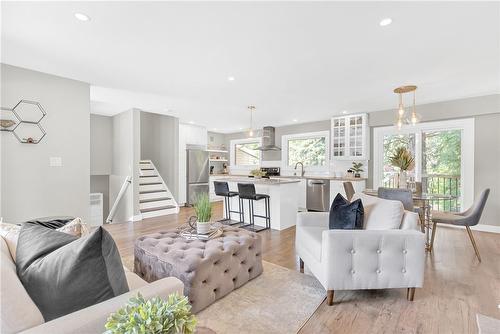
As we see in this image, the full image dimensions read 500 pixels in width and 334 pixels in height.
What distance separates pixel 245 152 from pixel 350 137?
3.84m

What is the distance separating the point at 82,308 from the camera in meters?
0.95

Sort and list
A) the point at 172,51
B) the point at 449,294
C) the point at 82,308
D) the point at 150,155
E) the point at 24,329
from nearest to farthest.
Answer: the point at 24,329 < the point at 82,308 < the point at 449,294 < the point at 172,51 < the point at 150,155

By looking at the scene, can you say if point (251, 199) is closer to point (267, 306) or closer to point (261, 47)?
point (267, 306)

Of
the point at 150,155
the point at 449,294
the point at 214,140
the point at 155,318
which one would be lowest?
the point at 449,294

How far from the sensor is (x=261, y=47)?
2467mm

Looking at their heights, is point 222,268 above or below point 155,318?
below

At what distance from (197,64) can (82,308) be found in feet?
8.70

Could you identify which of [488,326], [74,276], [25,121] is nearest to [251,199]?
[488,326]

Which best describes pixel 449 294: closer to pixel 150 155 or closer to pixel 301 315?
pixel 301 315

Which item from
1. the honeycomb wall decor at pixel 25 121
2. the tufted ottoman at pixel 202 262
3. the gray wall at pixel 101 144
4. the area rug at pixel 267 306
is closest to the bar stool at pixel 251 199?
the tufted ottoman at pixel 202 262

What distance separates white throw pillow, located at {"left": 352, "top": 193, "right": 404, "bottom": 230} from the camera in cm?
210

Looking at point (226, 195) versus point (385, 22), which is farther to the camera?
point (226, 195)

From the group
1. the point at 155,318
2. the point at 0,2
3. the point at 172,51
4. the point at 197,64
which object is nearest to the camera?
the point at 155,318

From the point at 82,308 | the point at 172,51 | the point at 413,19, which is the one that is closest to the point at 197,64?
the point at 172,51
